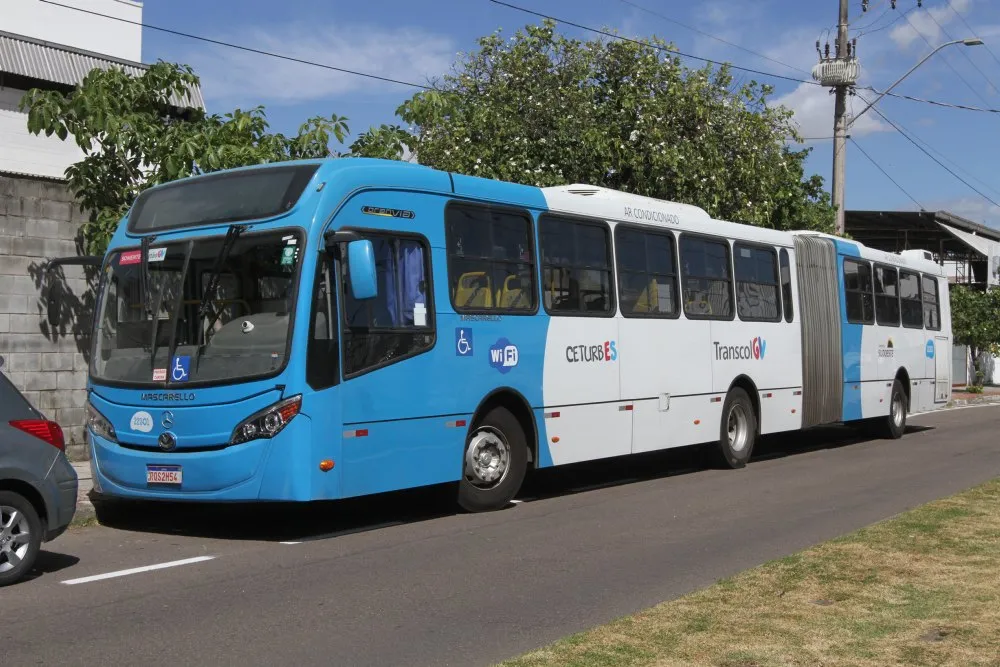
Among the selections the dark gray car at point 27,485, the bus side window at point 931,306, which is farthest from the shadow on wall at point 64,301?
the bus side window at point 931,306

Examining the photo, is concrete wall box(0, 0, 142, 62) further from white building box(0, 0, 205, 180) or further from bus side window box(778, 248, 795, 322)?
bus side window box(778, 248, 795, 322)

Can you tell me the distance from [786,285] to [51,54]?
27.4 metres

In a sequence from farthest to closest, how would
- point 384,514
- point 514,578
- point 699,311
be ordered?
point 699,311 → point 384,514 → point 514,578

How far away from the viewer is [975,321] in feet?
139

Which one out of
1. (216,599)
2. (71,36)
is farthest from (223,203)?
(71,36)

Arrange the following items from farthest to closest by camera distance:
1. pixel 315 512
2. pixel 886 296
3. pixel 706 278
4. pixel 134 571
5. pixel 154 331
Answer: pixel 886 296 → pixel 706 278 → pixel 315 512 → pixel 154 331 → pixel 134 571

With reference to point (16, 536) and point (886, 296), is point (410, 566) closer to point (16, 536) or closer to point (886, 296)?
point (16, 536)

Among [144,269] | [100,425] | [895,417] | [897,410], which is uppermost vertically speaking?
[144,269]

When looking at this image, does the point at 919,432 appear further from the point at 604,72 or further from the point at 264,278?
the point at 264,278

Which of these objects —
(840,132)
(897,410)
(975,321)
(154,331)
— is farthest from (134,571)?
(975,321)

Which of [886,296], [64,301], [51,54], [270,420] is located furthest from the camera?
[51,54]

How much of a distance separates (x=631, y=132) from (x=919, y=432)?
313 inches

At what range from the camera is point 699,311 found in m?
15.4

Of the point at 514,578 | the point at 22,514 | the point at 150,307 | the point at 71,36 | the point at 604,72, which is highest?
the point at 71,36
